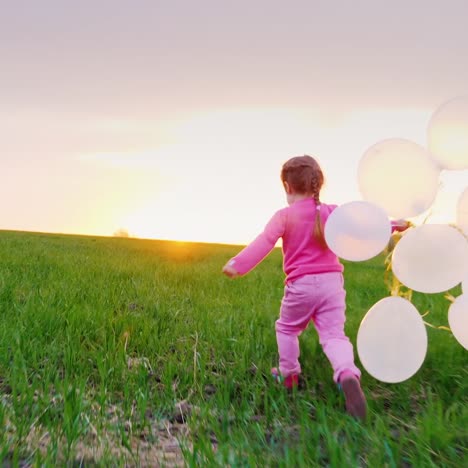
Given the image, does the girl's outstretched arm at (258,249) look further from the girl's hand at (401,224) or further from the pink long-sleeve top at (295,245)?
the girl's hand at (401,224)

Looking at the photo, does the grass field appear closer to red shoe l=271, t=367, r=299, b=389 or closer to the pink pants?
red shoe l=271, t=367, r=299, b=389

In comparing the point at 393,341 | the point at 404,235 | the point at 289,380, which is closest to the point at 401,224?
the point at 404,235

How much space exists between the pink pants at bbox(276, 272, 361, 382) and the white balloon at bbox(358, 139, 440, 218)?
56 centimetres

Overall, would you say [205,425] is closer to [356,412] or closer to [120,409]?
[120,409]

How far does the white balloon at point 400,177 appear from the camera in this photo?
2658mm

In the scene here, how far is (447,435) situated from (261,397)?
1070 mm

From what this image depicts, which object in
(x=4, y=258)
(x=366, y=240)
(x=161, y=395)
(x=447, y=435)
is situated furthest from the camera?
(x=4, y=258)

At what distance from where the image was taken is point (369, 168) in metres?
2.72

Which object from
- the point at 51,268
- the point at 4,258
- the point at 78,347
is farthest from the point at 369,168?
the point at 4,258

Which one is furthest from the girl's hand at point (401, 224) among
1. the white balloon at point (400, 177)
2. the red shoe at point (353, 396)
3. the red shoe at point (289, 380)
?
the red shoe at point (289, 380)

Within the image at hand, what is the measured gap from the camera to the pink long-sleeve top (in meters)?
3.09

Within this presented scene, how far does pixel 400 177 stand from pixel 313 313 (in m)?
0.91

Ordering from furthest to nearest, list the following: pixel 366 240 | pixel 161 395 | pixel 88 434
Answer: pixel 161 395 → pixel 366 240 → pixel 88 434

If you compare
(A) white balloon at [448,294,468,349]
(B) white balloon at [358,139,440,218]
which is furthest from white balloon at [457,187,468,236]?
(A) white balloon at [448,294,468,349]
